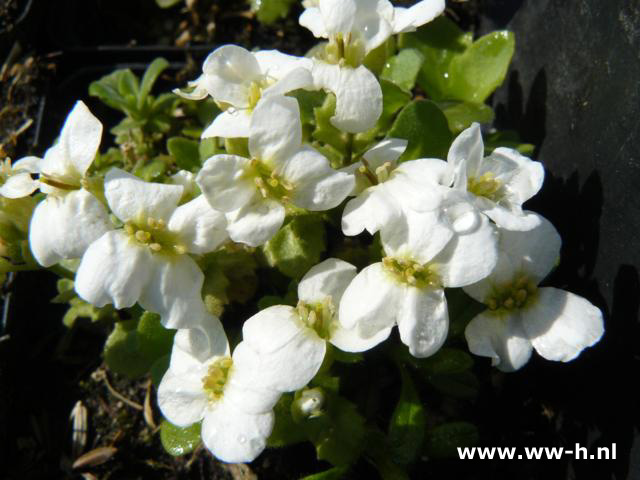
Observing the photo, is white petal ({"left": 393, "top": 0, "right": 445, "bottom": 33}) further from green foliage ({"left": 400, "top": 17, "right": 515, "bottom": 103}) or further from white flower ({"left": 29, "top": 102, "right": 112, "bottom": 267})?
white flower ({"left": 29, "top": 102, "right": 112, "bottom": 267})

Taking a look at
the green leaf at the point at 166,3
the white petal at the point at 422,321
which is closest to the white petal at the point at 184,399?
the white petal at the point at 422,321

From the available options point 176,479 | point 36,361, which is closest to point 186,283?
point 176,479

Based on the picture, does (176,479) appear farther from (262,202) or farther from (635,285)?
(635,285)

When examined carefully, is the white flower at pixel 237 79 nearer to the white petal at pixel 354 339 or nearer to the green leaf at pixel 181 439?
the white petal at pixel 354 339

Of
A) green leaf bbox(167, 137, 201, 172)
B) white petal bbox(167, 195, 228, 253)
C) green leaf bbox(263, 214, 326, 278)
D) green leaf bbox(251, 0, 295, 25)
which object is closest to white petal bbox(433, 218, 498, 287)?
green leaf bbox(263, 214, 326, 278)

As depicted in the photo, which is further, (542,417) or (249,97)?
(542,417)
